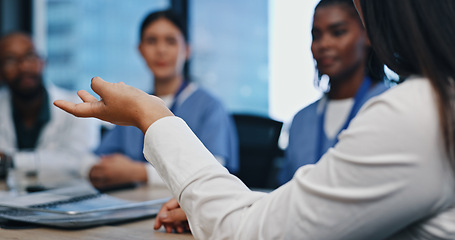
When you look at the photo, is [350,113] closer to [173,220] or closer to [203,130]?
[203,130]

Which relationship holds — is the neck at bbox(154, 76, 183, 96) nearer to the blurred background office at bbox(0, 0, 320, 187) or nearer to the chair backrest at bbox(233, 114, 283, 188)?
the chair backrest at bbox(233, 114, 283, 188)

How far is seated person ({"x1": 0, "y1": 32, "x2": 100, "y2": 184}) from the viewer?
245 cm

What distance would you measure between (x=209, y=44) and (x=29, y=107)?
140 centimetres

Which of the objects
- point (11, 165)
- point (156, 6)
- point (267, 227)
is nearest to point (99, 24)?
point (156, 6)

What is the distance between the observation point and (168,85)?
210cm

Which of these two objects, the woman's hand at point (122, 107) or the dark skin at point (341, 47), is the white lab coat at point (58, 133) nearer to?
the dark skin at point (341, 47)

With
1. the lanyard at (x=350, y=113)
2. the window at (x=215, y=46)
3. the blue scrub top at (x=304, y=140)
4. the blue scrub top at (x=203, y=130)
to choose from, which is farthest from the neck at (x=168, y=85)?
the window at (x=215, y=46)

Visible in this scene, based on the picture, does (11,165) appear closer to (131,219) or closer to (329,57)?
(131,219)

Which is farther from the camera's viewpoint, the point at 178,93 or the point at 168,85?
the point at 168,85

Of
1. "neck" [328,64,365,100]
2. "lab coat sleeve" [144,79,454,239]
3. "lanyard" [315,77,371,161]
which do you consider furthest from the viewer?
"neck" [328,64,365,100]

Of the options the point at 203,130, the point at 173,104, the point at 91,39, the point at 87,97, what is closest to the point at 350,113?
the point at 203,130

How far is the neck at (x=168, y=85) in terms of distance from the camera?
2100 millimetres

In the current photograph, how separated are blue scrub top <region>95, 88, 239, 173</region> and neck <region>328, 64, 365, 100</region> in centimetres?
44

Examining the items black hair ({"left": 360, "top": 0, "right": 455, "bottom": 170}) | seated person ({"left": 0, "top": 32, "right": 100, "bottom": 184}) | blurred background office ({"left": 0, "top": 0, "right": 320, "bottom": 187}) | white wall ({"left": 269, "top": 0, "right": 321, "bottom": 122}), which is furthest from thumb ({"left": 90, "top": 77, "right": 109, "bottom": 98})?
white wall ({"left": 269, "top": 0, "right": 321, "bottom": 122})
